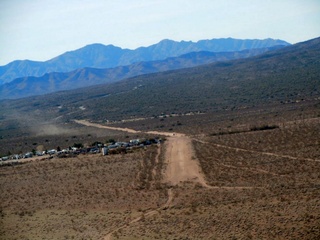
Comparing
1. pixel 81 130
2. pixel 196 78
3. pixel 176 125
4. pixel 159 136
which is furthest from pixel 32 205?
pixel 196 78

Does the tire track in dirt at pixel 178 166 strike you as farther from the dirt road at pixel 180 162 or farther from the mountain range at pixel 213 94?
the mountain range at pixel 213 94

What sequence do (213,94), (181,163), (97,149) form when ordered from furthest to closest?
(213,94)
(97,149)
(181,163)

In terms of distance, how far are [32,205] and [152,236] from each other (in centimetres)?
1286

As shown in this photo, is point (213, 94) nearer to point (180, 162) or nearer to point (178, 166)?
point (180, 162)

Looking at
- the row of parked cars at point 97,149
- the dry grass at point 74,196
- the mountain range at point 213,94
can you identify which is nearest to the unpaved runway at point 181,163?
the dry grass at point 74,196

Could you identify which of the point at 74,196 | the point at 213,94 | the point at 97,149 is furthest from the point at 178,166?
the point at 213,94

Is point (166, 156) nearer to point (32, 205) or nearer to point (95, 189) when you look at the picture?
point (95, 189)

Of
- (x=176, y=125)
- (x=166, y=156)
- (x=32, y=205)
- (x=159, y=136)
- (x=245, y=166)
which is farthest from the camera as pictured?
(x=176, y=125)

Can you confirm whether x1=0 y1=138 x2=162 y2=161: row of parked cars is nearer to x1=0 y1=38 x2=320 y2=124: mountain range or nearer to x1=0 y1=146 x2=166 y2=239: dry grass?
x1=0 y1=146 x2=166 y2=239: dry grass

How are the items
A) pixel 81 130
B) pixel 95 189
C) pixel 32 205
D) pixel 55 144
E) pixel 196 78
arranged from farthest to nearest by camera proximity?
pixel 196 78, pixel 81 130, pixel 55 144, pixel 95 189, pixel 32 205

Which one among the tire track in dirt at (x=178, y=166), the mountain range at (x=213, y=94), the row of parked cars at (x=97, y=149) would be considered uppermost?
the mountain range at (x=213, y=94)

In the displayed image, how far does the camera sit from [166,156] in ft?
147

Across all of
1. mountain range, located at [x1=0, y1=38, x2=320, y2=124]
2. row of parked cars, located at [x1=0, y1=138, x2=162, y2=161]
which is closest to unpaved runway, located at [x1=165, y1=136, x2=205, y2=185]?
row of parked cars, located at [x1=0, y1=138, x2=162, y2=161]

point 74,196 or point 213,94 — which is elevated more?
point 213,94
